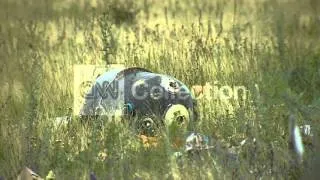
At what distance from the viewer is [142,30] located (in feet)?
16.7

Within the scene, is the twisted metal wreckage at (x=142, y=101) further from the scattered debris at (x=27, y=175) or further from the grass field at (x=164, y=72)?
the scattered debris at (x=27, y=175)

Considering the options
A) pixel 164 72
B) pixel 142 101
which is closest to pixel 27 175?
pixel 142 101

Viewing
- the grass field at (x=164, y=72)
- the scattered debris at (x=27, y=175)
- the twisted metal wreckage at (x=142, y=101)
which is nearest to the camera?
the scattered debris at (x=27, y=175)

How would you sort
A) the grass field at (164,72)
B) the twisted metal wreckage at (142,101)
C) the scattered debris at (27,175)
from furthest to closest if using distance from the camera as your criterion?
1. the twisted metal wreckage at (142,101)
2. the grass field at (164,72)
3. the scattered debris at (27,175)

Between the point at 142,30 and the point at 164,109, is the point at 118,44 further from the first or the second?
the point at 164,109

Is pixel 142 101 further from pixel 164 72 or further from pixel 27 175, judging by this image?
pixel 27 175

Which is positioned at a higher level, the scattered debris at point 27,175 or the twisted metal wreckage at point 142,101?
the twisted metal wreckage at point 142,101

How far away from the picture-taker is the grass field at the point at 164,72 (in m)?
2.64

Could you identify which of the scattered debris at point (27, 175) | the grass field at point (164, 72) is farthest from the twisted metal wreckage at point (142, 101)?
the scattered debris at point (27, 175)

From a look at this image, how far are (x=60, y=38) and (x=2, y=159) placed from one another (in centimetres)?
→ 210

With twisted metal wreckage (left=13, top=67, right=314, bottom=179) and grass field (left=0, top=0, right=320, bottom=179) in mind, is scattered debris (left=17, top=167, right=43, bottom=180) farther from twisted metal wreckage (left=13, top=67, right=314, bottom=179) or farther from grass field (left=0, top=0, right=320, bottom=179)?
twisted metal wreckage (left=13, top=67, right=314, bottom=179)

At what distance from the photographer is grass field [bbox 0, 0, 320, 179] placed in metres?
2.64

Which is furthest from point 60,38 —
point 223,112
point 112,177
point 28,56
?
point 112,177

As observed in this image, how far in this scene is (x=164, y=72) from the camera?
4.04 meters
